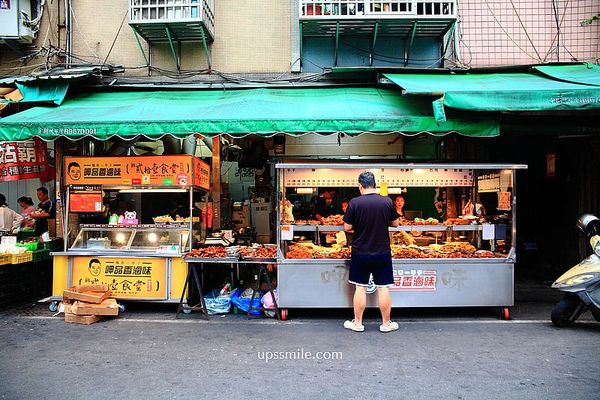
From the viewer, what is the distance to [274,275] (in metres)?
8.02

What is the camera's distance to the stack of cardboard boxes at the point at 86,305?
630 cm

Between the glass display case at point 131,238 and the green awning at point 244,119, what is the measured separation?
1.57m

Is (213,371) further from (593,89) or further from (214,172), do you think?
(593,89)

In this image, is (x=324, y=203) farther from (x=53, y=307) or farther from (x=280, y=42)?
(x=53, y=307)

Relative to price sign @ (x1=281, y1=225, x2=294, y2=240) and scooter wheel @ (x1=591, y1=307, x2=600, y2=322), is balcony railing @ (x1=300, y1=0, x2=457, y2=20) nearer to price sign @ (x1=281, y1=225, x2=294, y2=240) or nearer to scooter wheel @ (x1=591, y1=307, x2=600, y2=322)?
price sign @ (x1=281, y1=225, x2=294, y2=240)

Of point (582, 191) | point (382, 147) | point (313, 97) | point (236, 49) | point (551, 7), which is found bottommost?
point (582, 191)

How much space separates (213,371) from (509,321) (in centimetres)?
438

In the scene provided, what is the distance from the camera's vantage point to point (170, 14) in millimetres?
8078

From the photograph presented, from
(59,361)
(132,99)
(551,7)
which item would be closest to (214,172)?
(132,99)

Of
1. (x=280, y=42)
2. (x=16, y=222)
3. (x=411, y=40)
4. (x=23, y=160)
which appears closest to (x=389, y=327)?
(x=411, y=40)

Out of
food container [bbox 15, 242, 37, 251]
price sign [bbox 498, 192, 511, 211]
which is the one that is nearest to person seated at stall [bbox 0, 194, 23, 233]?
food container [bbox 15, 242, 37, 251]

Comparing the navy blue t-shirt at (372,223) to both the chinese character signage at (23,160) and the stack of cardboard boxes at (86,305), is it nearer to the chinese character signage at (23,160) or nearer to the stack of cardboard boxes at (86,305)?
the stack of cardboard boxes at (86,305)

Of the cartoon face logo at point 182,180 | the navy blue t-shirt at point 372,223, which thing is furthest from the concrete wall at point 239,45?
the navy blue t-shirt at point 372,223

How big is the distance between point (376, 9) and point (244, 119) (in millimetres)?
3557
